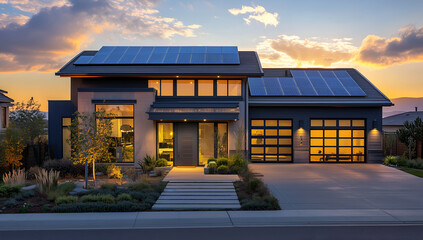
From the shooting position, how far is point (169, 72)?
717 inches

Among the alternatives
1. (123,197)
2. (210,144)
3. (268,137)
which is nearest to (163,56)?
(210,144)

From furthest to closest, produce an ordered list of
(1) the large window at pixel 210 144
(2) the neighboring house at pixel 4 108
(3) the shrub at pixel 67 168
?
(2) the neighboring house at pixel 4 108, (1) the large window at pixel 210 144, (3) the shrub at pixel 67 168

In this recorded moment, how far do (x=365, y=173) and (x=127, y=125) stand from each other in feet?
46.4

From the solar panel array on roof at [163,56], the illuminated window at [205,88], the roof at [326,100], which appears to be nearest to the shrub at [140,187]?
the illuminated window at [205,88]

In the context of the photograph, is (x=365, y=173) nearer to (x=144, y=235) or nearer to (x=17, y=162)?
(x=144, y=235)

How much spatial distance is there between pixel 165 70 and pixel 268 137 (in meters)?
8.57

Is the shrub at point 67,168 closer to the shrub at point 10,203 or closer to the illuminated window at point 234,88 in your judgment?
the shrub at point 10,203

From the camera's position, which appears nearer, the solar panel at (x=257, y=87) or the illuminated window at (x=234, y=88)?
the illuminated window at (x=234, y=88)

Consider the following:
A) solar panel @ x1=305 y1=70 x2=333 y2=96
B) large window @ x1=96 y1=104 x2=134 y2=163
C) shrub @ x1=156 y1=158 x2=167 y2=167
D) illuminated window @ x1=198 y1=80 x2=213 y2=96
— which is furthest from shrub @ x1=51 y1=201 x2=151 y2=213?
solar panel @ x1=305 y1=70 x2=333 y2=96

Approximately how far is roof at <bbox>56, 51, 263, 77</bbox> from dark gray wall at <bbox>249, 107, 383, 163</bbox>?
10.9 feet

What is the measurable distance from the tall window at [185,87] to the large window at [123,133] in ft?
10.4

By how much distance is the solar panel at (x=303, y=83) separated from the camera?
21.5 m

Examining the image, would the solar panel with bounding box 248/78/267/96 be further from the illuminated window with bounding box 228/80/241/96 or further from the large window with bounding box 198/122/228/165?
the large window with bounding box 198/122/228/165

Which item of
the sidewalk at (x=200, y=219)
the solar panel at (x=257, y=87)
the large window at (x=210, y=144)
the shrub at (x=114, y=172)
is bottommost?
the sidewalk at (x=200, y=219)
